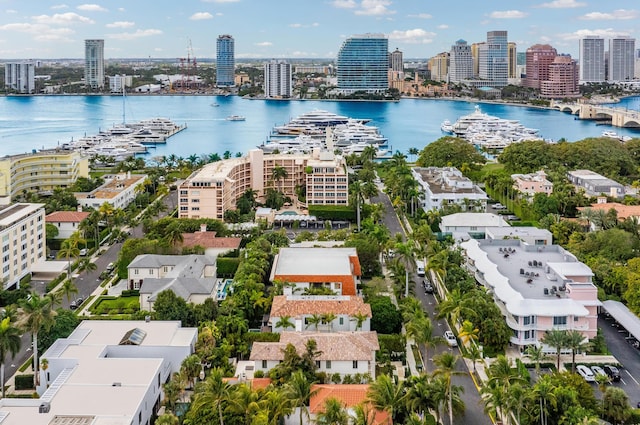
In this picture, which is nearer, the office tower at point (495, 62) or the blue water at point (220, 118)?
the blue water at point (220, 118)

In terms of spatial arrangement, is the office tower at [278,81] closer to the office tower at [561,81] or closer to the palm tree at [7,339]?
the office tower at [561,81]

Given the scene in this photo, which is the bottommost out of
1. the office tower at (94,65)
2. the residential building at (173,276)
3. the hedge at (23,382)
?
the hedge at (23,382)

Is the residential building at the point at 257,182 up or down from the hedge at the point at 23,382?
up

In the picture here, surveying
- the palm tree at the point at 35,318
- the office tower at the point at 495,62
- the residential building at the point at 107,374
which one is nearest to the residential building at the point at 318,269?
the residential building at the point at 107,374

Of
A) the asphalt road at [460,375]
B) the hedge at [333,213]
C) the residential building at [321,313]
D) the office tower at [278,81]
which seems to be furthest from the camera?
the office tower at [278,81]

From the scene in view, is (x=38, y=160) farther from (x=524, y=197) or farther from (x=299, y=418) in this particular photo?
(x=299, y=418)

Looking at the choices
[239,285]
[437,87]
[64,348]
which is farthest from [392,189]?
[437,87]

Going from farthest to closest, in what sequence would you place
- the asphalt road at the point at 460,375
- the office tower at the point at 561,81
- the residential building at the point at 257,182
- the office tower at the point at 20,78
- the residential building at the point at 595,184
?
the office tower at the point at 20,78, the office tower at the point at 561,81, the residential building at the point at 595,184, the residential building at the point at 257,182, the asphalt road at the point at 460,375
